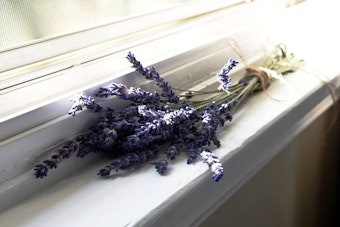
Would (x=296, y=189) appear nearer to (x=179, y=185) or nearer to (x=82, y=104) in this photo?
(x=179, y=185)

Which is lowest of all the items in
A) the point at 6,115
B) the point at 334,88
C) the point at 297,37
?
the point at 334,88

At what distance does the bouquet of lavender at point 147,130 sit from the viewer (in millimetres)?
454

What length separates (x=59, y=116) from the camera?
0.47 meters

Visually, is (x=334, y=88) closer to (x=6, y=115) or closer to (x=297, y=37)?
(x=297, y=37)

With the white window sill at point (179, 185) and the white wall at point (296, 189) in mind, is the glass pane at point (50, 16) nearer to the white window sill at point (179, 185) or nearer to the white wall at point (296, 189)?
the white window sill at point (179, 185)

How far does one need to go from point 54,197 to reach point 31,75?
17cm

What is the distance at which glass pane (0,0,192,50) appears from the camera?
1.48ft

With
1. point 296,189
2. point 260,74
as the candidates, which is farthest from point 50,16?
point 296,189

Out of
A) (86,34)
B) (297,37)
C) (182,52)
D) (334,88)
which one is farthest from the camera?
(297,37)

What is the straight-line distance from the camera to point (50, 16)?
1.59ft

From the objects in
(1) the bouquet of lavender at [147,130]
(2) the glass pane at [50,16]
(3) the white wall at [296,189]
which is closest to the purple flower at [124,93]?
(1) the bouquet of lavender at [147,130]

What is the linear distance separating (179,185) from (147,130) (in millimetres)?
83

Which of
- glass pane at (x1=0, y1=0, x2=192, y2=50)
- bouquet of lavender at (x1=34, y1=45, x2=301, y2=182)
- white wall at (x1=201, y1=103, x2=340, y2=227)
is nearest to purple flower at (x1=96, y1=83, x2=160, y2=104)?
bouquet of lavender at (x1=34, y1=45, x2=301, y2=182)

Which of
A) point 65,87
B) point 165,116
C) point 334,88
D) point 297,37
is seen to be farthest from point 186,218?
point 297,37
